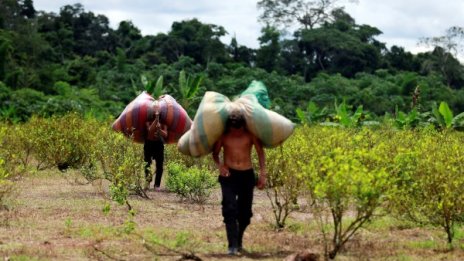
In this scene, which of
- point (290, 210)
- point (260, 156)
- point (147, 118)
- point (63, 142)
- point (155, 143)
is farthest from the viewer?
point (63, 142)

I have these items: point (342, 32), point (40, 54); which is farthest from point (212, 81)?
point (342, 32)

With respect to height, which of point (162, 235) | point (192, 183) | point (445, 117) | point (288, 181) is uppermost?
point (445, 117)

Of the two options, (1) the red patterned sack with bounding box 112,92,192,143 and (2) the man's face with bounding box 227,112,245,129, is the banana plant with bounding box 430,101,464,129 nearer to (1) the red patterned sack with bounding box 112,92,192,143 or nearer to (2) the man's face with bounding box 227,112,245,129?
(1) the red patterned sack with bounding box 112,92,192,143

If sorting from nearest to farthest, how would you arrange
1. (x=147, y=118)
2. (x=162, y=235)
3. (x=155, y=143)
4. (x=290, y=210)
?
(x=162, y=235) < (x=290, y=210) < (x=147, y=118) < (x=155, y=143)

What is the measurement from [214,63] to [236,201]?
3484cm

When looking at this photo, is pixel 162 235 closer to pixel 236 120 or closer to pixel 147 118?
pixel 236 120

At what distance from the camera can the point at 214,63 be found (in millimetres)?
42062

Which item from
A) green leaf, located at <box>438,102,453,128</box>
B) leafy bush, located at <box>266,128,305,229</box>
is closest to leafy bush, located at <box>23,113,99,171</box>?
leafy bush, located at <box>266,128,305,229</box>

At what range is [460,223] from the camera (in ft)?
28.8

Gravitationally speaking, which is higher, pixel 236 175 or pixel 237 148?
pixel 237 148

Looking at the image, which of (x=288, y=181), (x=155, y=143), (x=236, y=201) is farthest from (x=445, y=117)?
(x=236, y=201)

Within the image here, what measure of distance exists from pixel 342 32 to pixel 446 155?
44.0 m

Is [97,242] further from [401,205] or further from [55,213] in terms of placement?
[401,205]

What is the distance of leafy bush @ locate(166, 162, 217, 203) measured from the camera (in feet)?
36.9
